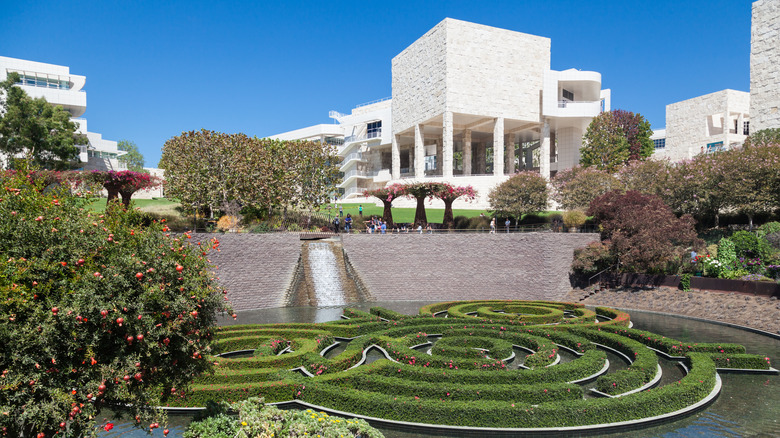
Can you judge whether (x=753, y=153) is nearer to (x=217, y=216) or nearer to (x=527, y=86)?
(x=527, y=86)

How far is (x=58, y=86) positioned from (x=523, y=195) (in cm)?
6308

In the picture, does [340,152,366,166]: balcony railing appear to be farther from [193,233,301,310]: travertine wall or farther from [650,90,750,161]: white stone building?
[193,233,301,310]: travertine wall

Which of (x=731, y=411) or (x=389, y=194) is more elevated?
(x=389, y=194)

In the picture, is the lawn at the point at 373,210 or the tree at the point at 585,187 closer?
the tree at the point at 585,187

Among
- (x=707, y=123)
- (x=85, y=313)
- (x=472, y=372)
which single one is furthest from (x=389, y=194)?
(x=707, y=123)

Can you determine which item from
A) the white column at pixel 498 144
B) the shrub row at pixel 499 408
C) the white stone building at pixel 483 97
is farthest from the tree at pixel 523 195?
the shrub row at pixel 499 408

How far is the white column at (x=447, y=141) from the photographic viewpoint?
55.9 metres

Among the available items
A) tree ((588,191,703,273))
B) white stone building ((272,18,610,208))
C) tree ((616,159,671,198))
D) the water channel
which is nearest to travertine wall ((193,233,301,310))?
the water channel

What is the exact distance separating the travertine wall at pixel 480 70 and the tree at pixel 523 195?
15316 mm

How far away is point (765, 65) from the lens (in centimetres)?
4581

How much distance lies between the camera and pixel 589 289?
32719mm

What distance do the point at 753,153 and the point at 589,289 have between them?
15767mm

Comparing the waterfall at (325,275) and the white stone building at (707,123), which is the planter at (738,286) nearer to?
the waterfall at (325,275)

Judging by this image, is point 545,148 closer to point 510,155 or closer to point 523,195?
point 510,155
